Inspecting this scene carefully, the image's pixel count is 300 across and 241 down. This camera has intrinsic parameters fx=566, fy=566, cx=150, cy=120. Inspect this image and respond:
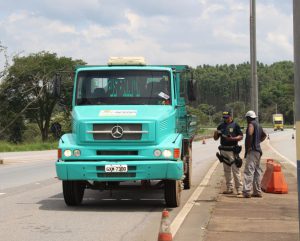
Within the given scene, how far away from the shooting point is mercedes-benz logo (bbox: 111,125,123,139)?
1046 cm

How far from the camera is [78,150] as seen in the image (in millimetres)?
10469

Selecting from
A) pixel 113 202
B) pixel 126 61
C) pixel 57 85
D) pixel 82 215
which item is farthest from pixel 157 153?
pixel 57 85

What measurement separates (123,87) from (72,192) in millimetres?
2336

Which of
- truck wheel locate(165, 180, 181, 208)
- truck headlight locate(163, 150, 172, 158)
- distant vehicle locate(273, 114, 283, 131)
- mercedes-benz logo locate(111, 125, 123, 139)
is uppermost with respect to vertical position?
mercedes-benz logo locate(111, 125, 123, 139)

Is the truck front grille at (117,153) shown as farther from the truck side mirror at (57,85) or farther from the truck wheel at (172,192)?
the truck side mirror at (57,85)

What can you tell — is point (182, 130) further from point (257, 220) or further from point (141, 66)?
point (257, 220)

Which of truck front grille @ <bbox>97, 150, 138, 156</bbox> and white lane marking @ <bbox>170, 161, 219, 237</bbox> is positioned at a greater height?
truck front grille @ <bbox>97, 150, 138, 156</bbox>

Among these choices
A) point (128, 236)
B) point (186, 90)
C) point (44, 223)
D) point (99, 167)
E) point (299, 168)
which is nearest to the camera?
point (299, 168)

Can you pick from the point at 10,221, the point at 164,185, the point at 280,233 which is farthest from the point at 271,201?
the point at 10,221

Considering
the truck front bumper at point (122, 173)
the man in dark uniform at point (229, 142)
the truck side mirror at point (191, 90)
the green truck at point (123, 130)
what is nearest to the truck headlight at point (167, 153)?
the green truck at point (123, 130)

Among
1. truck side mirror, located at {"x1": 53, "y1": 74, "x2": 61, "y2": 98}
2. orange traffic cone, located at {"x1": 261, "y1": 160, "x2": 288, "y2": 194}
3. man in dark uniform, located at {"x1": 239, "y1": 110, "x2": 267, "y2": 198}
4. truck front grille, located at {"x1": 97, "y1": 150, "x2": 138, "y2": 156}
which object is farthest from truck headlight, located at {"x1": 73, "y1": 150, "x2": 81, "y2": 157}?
orange traffic cone, located at {"x1": 261, "y1": 160, "x2": 288, "y2": 194}

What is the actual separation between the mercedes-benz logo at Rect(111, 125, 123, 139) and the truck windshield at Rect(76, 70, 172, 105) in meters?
0.94

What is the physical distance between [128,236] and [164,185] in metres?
2.85

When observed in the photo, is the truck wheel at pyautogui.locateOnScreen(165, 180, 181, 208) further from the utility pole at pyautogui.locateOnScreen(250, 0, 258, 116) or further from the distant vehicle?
the distant vehicle
